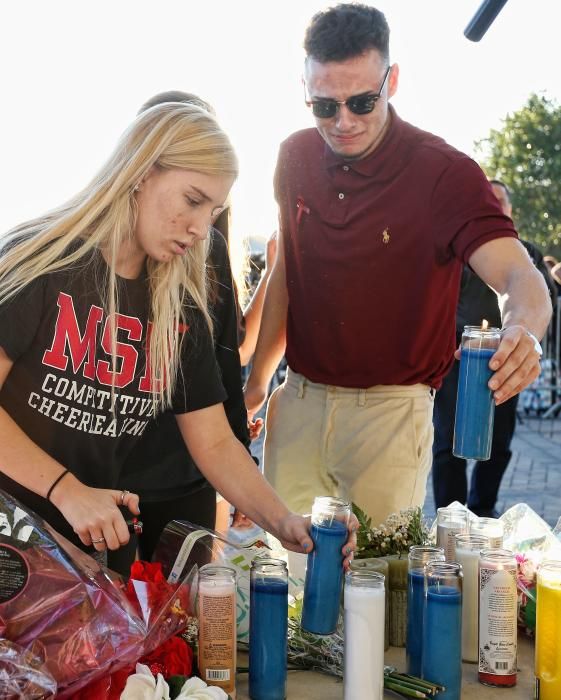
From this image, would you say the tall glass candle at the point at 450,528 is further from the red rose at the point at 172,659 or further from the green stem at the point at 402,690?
the red rose at the point at 172,659

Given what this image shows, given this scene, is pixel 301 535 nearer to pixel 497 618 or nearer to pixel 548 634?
pixel 497 618

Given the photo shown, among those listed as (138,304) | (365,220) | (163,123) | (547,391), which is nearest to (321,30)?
(365,220)

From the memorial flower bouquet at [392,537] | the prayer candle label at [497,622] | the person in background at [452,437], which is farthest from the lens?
the person in background at [452,437]

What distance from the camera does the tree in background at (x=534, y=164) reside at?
2325 centimetres

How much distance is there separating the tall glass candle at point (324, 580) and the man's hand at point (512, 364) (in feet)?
1.41

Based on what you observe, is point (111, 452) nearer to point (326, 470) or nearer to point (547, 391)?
point (326, 470)

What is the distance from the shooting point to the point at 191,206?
7.38ft

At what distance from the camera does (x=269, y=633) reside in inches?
73.6

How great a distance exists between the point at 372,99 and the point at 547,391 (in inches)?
378

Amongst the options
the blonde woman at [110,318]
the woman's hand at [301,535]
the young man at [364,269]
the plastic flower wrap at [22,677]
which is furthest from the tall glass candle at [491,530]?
the plastic flower wrap at [22,677]

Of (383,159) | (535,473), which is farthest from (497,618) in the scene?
(535,473)

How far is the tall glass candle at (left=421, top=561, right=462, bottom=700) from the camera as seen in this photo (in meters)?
1.84

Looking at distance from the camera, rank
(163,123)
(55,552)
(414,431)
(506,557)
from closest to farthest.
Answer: (55,552) → (506,557) → (163,123) → (414,431)

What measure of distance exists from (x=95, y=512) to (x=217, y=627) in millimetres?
339
